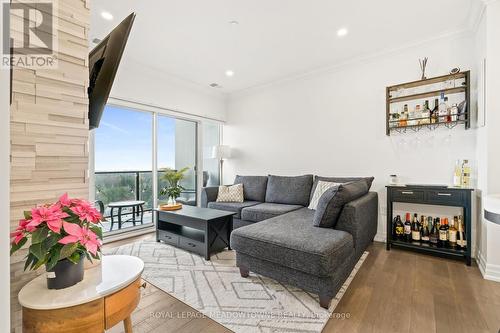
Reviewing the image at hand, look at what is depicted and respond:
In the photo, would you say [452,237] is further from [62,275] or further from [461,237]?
[62,275]

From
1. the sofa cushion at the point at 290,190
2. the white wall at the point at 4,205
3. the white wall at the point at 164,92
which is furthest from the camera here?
the sofa cushion at the point at 290,190

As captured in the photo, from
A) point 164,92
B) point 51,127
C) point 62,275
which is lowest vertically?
point 62,275

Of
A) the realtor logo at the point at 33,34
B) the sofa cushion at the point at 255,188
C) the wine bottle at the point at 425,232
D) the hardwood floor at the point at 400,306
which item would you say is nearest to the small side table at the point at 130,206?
the sofa cushion at the point at 255,188

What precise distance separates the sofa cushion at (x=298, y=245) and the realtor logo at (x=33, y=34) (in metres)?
1.78

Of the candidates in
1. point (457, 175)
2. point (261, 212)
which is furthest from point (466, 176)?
point (261, 212)

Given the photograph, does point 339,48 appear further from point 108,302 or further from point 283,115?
point 108,302

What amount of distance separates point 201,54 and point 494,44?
3.33 metres

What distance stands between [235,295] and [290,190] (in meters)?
2.13

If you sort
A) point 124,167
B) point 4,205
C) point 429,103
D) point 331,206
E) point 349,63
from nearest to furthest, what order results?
point 4,205 → point 331,206 → point 429,103 → point 349,63 → point 124,167

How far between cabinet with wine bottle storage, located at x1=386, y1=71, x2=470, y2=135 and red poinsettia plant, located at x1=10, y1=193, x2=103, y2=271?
3.55 metres

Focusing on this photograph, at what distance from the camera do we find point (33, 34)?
97cm

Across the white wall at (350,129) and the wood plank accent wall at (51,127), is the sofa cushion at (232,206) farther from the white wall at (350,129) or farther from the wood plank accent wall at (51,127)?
the wood plank accent wall at (51,127)

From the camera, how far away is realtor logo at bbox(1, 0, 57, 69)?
0.94 metres

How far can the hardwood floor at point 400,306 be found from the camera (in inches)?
61.6
